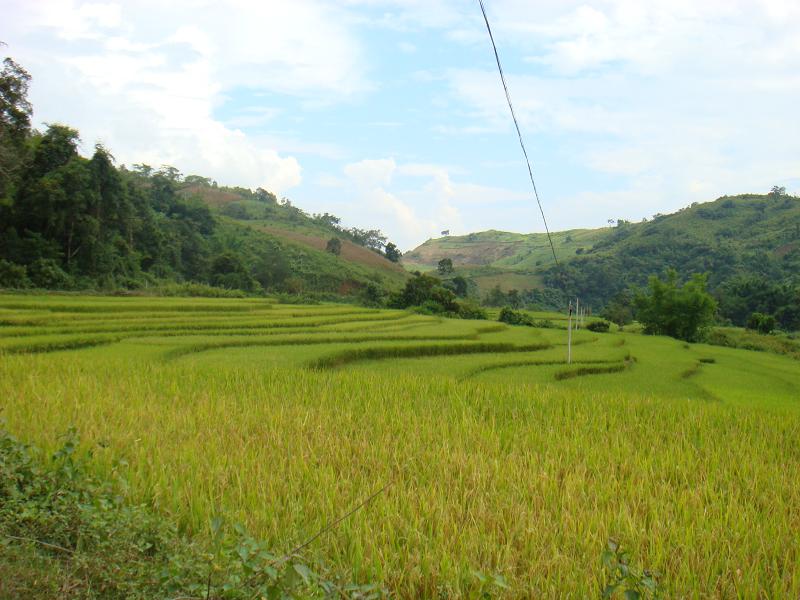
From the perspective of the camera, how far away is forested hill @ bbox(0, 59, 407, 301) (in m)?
23.4

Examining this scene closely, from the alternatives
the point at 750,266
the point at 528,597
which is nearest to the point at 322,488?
the point at 528,597

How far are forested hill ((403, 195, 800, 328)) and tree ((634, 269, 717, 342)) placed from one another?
846 centimetres

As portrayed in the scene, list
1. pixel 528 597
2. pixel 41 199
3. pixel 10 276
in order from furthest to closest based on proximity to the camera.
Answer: pixel 41 199, pixel 10 276, pixel 528 597

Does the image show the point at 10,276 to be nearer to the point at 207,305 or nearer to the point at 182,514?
the point at 207,305

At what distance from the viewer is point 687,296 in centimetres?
2895

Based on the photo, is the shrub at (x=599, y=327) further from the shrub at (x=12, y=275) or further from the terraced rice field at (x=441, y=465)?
the shrub at (x=12, y=275)

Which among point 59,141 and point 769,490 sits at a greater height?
point 59,141

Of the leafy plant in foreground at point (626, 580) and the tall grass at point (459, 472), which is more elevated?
the leafy plant in foreground at point (626, 580)

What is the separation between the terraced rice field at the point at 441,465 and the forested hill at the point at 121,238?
12.3 m

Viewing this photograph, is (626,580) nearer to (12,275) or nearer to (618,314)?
(12,275)

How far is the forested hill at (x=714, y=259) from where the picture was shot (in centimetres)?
4031

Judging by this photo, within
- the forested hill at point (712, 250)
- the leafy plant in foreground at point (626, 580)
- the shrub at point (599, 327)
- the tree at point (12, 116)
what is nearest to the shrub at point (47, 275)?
the tree at point (12, 116)

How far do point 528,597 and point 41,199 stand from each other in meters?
26.5

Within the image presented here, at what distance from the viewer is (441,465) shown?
13.6ft
